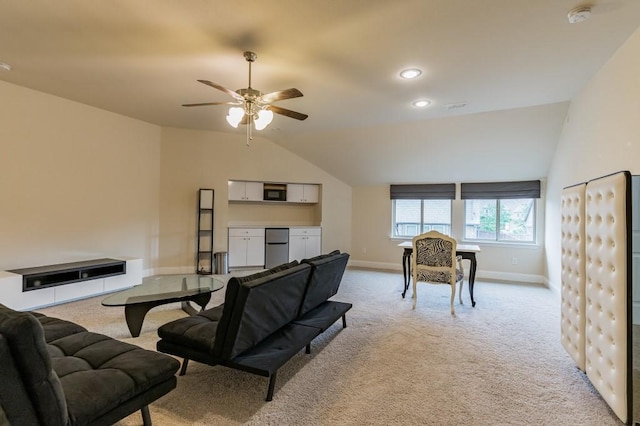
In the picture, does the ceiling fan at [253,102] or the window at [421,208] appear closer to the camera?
the ceiling fan at [253,102]

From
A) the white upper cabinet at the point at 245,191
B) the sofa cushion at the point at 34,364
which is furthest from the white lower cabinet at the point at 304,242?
the sofa cushion at the point at 34,364

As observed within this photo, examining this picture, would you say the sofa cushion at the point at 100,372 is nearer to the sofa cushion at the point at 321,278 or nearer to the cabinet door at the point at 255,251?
the sofa cushion at the point at 321,278

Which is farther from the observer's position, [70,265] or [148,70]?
[70,265]

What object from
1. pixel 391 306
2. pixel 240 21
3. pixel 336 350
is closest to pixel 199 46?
pixel 240 21

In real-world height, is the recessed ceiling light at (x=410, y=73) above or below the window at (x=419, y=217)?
above

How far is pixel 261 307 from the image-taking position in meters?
2.16

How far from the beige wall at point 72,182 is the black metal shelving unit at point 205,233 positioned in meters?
0.74

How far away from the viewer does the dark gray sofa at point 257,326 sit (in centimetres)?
202

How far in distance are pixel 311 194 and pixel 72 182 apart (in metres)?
4.26

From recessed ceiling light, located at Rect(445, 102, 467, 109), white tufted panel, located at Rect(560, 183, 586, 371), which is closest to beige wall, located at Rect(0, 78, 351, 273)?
recessed ceiling light, located at Rect(445, 102, 467, 109)

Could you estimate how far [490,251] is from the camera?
610 centimetres

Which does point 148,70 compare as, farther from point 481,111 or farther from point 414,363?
point 481,111

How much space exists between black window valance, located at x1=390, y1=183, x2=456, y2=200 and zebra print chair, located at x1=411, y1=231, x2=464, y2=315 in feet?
8.04

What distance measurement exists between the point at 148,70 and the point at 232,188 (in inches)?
132
